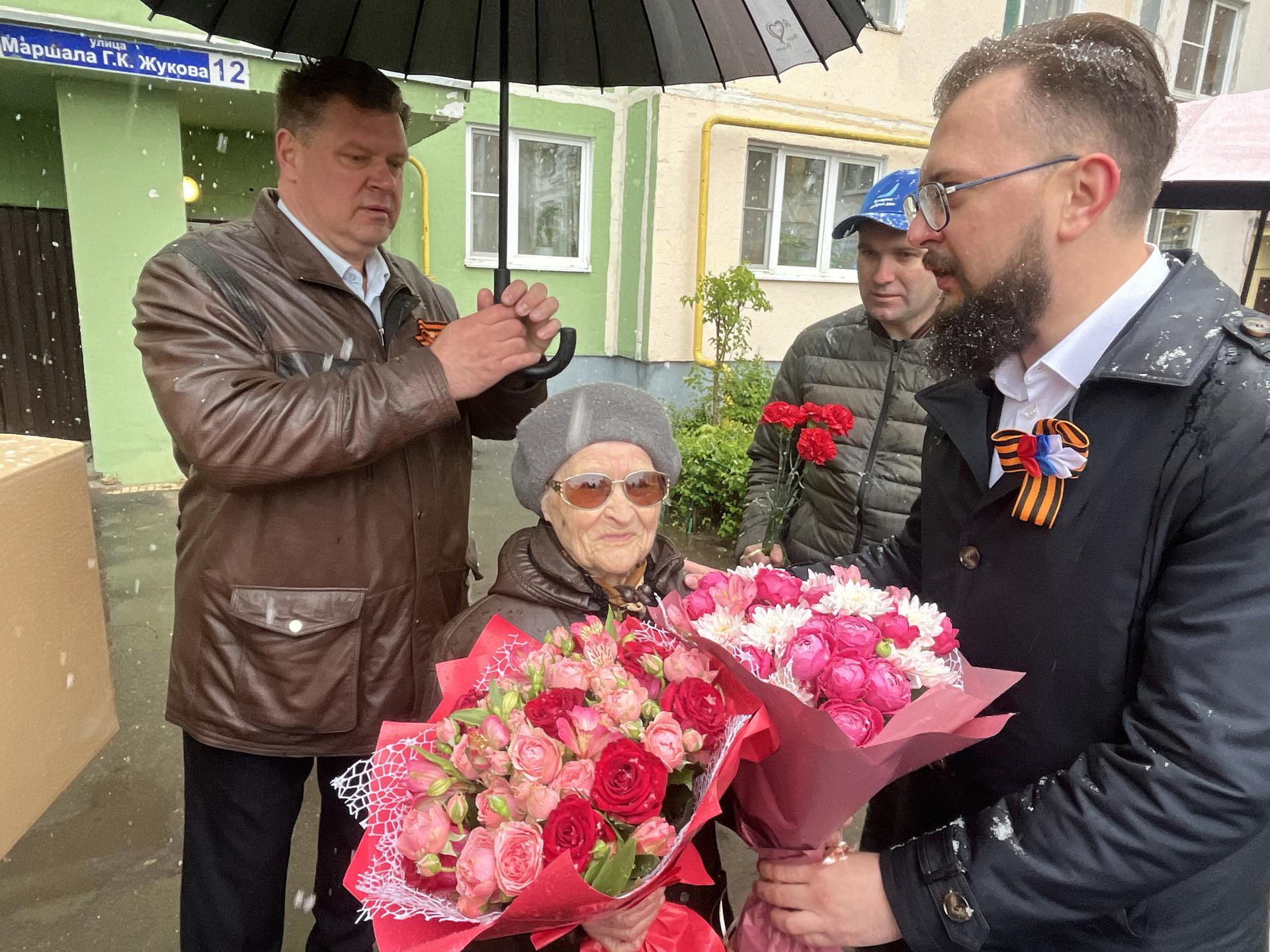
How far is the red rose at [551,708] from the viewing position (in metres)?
1.12

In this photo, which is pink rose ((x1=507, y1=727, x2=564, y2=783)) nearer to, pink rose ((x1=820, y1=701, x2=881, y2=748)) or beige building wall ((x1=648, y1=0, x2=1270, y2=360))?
pink rose ((x1=820, y1=701, x2=881, y2=748))

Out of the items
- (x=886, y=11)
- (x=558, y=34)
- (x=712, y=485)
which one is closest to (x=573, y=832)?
(x=558, y=34)

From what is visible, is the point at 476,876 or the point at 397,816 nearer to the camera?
the point at 476,876

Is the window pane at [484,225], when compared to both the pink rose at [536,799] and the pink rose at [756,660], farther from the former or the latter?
the pink rose at [536,799]

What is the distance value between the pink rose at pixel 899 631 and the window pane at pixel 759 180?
9866mm

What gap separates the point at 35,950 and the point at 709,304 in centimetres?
665

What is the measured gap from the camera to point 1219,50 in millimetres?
13820

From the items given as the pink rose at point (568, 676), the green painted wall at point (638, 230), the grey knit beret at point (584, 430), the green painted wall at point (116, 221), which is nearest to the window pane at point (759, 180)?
the green painted wall at point (638, 230)

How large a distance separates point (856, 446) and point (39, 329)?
27.5 ft

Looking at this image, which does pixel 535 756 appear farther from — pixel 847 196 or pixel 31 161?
pixel 847 196

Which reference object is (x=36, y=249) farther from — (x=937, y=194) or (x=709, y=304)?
(x=937, y=194)

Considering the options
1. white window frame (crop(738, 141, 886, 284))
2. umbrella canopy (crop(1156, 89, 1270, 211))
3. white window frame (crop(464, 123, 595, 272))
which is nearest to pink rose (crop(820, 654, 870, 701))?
umbrella canopy (crop(1156, 89, 1270, 211))

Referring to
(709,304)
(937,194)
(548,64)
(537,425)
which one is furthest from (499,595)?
(709,304)

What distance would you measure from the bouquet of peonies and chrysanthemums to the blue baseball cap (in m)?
1.94
